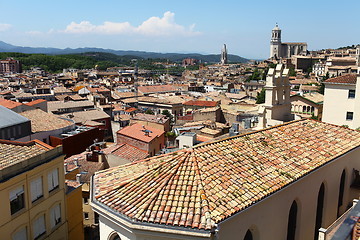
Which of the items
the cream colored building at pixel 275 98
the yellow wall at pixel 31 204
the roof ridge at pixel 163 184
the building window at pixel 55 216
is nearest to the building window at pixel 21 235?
the yellow wall at pixel 31 204

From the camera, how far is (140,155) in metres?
29.7

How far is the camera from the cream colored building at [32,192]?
15031 mm

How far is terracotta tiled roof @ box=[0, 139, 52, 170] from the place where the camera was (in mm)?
15870

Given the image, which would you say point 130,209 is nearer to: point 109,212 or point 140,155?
point 109,212

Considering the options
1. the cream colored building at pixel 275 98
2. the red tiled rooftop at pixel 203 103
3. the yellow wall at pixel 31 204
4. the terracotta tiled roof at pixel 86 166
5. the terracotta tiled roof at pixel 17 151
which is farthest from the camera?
the red tiled rooftop at pixel 203 103

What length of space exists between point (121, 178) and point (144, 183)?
1.15m

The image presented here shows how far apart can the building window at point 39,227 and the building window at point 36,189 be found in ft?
3.58

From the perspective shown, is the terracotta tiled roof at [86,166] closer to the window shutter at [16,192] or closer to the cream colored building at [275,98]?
the window shutter at [16,192]

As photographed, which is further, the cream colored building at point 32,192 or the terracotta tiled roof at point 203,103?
the terracotta tiled roof at point 203,103

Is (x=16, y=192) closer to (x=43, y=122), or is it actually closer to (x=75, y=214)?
(x=75, y=214)

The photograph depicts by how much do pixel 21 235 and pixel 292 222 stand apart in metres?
11.9

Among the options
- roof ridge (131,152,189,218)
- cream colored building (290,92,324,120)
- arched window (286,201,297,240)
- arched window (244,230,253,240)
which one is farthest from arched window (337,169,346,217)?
cream colored building (290,92,324,120)

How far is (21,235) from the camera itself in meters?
15.9

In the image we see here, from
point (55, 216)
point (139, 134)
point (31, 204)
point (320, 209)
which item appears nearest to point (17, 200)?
point (31, 204)
